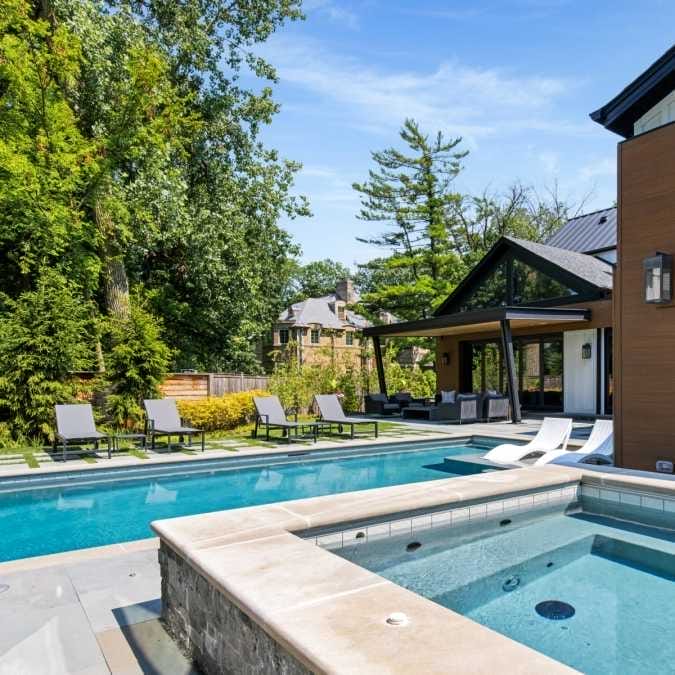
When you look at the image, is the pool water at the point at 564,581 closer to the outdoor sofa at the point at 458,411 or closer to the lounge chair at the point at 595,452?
the lounge chair at the point at 595,452

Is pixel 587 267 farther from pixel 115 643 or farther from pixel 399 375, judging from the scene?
pixel 115 643

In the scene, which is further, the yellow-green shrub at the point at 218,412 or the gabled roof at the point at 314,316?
the gabled roof at the point at 314,316

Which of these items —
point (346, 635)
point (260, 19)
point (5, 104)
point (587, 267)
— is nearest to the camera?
point (346, 635)

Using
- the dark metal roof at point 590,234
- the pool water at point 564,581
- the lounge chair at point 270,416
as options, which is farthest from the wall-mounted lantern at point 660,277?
the dark metal roof at point 590,234

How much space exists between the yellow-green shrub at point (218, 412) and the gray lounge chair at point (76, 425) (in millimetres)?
2648

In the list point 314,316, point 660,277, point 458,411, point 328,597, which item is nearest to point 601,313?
point 458,411

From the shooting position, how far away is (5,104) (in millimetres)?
14422

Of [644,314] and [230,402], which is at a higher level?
[644,314]

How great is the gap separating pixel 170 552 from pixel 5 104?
15.1m

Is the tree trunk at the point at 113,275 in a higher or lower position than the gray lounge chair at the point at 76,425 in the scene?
higher

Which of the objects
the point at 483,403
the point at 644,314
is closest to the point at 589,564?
the point at 644,314

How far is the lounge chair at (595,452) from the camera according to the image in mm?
8281

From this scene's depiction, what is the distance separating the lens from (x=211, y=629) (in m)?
2.79

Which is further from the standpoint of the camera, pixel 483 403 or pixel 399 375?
pixel 399 375
